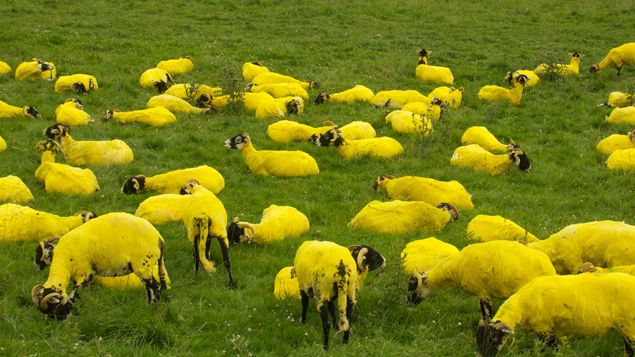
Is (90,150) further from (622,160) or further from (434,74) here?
(434,74)

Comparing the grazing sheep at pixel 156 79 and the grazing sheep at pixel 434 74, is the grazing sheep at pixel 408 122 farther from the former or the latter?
the grazing sheep at pixel 156 79

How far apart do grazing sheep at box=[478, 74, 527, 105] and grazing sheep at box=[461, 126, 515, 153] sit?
412 cm

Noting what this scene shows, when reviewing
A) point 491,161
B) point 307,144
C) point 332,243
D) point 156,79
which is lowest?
point 307,144

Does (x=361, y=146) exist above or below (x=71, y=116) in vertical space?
below

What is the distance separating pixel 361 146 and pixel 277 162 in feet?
7.59

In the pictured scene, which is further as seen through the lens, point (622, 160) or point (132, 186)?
point (622, 160)

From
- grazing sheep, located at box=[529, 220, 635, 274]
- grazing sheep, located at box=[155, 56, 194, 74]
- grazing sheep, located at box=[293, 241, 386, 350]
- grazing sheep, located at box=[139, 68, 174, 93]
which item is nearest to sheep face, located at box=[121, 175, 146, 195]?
grazing sheep, located at box=[293, 241, 386, 350]

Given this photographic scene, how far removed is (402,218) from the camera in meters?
11.9

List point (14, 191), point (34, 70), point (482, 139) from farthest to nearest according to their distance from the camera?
point (34, 70), point (482, 139), point (14, 191)

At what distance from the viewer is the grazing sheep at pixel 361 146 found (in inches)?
633

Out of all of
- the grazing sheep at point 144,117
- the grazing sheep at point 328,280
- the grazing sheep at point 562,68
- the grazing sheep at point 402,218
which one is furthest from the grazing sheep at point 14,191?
the grazing sheep at point 562,68

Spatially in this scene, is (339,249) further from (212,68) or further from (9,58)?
(9,58)

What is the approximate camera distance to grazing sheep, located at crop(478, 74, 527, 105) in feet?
68.7

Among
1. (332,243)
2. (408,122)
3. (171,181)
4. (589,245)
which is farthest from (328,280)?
(408,122)
